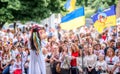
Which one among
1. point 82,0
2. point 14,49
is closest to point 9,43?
point 14,49

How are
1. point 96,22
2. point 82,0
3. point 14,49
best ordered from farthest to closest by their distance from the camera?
point 82,0 < point 96,22 < point 14,49

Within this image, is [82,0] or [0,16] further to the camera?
[82,0]

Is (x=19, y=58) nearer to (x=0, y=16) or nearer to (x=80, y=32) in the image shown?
(x=80, y=32)

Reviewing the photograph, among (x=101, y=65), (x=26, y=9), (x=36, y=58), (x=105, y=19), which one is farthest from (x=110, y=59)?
(x=26, y=9)

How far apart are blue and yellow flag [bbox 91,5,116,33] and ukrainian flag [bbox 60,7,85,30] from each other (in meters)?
1.14

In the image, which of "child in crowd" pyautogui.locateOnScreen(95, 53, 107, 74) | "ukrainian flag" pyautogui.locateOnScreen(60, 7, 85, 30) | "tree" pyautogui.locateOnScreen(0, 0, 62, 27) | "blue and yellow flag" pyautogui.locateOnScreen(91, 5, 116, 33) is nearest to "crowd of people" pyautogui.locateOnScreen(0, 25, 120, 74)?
"child in crowd" pyautogui.locateOnScreen(95, 53, 107, 74)

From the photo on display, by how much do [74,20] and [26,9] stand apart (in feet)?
20.0

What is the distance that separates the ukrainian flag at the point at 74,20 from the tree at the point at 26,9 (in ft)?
17.4

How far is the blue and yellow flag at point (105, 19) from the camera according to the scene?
19.1 metres

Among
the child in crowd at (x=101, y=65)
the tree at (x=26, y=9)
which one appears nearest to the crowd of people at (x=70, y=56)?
the child in crowd at (x=101, y=65)

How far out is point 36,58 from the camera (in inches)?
685

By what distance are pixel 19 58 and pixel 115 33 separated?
482 cm

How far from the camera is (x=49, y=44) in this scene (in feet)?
60.3

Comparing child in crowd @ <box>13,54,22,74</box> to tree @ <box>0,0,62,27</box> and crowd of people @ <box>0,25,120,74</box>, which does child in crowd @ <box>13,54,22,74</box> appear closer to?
crowd of people @ <box>0,25,120,74</box>
